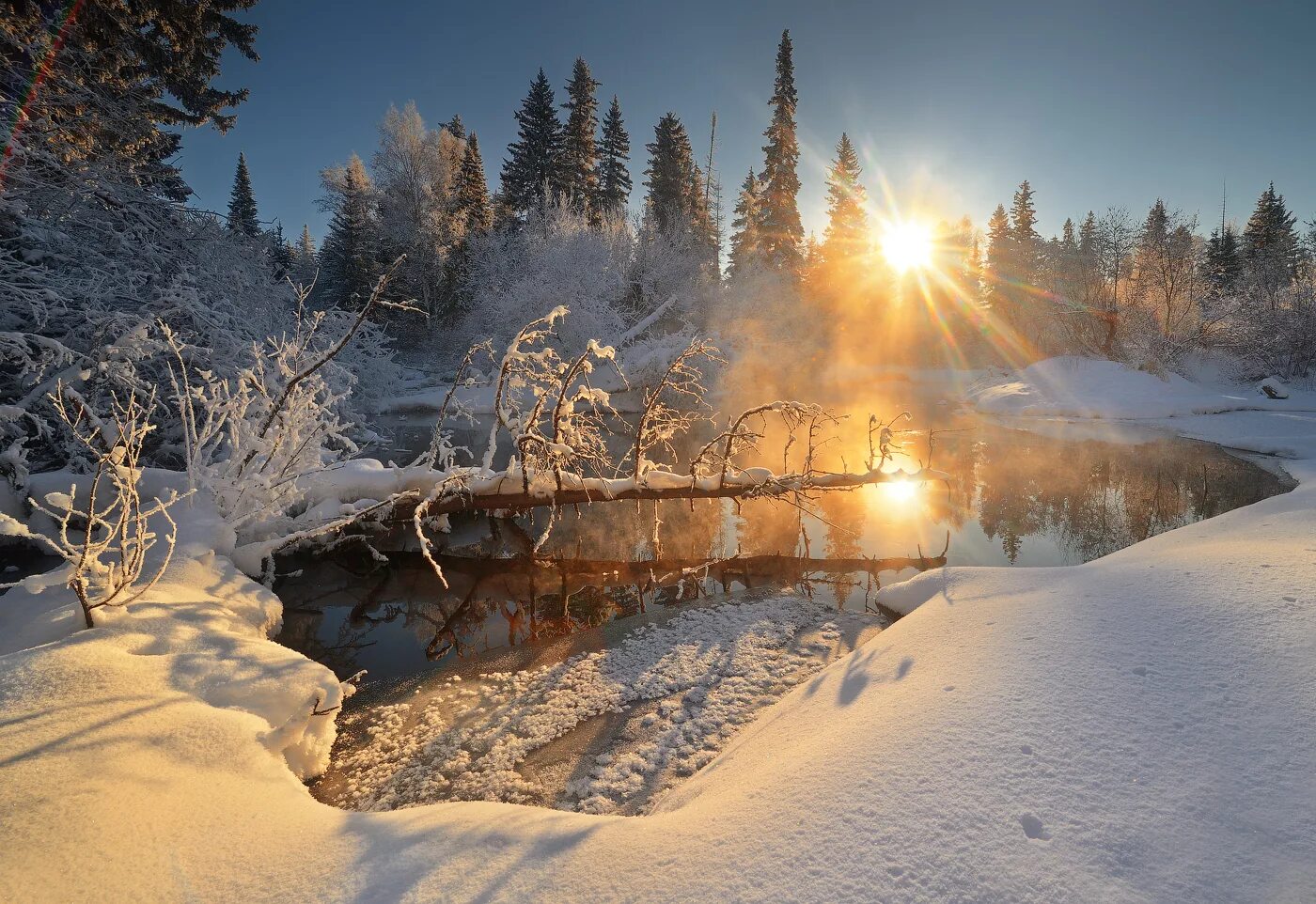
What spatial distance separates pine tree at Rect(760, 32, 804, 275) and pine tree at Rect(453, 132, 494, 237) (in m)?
16.4

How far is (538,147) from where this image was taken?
34.3m

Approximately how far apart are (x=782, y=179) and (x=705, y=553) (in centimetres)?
3173

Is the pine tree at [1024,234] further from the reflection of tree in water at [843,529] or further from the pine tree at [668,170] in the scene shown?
the reflection of tree in water at [843,529]

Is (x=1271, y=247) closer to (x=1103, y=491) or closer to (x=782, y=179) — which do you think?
(x=782, y=179)

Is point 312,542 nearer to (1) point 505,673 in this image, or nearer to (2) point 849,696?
(1) point 505,673

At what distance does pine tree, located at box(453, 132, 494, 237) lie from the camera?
32.0 meters

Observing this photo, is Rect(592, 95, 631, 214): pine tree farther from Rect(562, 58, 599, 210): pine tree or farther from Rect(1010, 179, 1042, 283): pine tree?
Rect(1010, 179, 1042, 283): pine tree

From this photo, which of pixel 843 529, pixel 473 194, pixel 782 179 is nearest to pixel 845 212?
pixel 782 179

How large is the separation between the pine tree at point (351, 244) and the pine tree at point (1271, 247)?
42.2 m

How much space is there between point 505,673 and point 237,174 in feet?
166

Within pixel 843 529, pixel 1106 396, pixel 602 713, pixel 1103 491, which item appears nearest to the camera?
pixel 602 713

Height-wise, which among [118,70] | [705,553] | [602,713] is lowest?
[602,713]

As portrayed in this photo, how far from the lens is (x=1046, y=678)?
263 centimetres

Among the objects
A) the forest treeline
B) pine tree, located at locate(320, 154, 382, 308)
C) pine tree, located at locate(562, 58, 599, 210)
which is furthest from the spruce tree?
pine tree, located at locate(320, 154, 382, 308)
